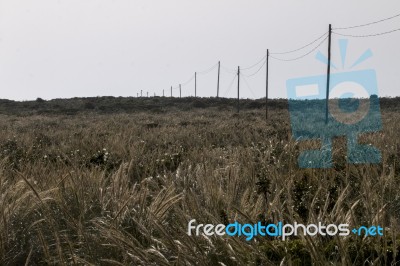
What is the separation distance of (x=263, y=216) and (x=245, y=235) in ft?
2.14

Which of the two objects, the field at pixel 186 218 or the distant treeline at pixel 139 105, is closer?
the field at pixel 186 218

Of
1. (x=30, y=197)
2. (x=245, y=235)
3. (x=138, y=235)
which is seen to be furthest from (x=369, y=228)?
(x=30, y=197)

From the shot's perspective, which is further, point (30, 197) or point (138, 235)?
point (30, 197)

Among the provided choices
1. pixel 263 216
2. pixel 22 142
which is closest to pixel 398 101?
pixel 22 142

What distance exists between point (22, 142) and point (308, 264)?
972 centimetres

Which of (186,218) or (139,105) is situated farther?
(139,105)

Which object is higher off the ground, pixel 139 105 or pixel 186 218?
pixel 186 218

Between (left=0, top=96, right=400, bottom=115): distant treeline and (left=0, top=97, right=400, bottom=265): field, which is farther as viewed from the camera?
(left=0, top=96, right=400, bottom=115): distant treeline

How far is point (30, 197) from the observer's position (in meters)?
3.51

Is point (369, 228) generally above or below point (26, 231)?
above

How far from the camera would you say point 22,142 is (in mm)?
10641

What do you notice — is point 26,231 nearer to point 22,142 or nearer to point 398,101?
point 22,142

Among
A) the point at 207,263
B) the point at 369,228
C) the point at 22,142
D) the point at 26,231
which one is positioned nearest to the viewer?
the point at 207,263

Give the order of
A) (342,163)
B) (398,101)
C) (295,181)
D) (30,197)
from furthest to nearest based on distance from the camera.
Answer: (398,101) → (342,163) → (295,181) → (30,197)
